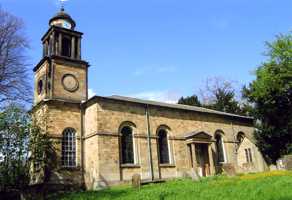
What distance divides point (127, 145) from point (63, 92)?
737 cm

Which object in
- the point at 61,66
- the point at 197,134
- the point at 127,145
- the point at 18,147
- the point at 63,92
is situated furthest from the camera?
the point at 197,134

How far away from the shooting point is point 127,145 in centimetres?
2688

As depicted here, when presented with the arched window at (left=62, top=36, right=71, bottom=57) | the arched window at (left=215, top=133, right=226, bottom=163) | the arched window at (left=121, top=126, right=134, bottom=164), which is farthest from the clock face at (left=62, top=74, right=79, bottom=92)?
the arched window at (left=215, top=133, right=226, bottom=163)

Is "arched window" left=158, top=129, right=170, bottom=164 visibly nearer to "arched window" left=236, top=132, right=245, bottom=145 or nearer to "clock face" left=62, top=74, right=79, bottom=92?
"clock face" left=62, top=74, right=79, bottom=92

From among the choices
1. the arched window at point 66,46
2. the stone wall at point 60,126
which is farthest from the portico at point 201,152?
the arched window at point 66,46

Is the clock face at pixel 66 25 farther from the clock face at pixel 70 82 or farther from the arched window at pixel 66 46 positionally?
the clock face at pixel 70 82

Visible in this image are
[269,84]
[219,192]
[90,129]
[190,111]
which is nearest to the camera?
[219,192]

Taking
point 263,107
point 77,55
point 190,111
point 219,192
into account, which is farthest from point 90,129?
point 263,107

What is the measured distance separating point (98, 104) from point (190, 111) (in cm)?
1040

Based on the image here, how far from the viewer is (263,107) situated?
3291 cm

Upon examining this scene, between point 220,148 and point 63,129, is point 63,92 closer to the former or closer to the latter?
point 63,129

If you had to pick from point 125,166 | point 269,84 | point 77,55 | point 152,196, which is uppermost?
point 77,55

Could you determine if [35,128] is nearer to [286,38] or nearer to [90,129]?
[90,129]

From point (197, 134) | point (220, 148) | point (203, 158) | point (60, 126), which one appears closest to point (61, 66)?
point (60, 126)
